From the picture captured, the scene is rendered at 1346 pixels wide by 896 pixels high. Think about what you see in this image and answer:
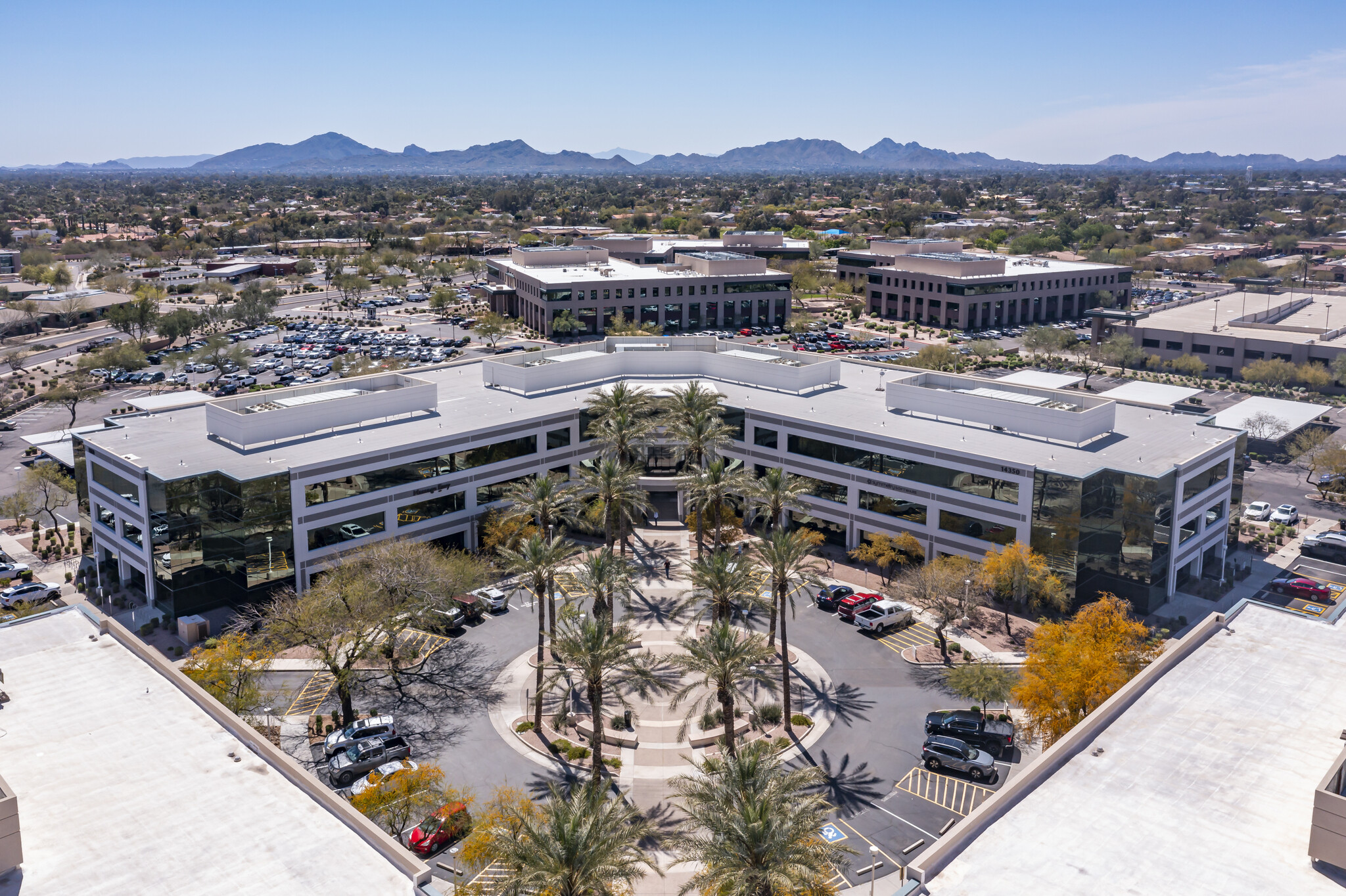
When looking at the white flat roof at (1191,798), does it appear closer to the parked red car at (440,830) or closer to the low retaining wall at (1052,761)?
the low retaining wall at (1052,761)

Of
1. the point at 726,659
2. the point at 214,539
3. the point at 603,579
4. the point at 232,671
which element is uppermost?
the point at 603,579

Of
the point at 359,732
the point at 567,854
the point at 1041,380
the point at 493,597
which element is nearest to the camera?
the point at 567,854

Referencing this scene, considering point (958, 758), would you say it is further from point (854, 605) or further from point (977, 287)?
point (977, 287)

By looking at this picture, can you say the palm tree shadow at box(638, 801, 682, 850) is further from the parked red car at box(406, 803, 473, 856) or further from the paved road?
the parked red car at box(406, 803, 473, 856)

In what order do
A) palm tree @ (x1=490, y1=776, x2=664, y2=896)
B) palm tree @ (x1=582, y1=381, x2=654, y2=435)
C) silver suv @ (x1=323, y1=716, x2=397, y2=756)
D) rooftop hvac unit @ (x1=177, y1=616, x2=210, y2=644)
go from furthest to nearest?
palm tree @ (x1=582, y1=381, x2=654, y2=435), rooftop hvac unit @ (x1=177, y1=616, x2=210, y2=644), silver suv @ (x1=323, y1=716, x2=397, y2=756), palm tree @ (x1=490, y1=776, x2=664, y2=896)

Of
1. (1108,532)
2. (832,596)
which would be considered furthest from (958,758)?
(1108,532)

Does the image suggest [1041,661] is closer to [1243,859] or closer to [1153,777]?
[1153,777]

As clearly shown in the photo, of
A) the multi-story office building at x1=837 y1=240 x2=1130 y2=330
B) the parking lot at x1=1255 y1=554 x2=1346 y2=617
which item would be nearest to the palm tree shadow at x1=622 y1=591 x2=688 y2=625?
the parking lot at x1=1255 y1=554 x2=1346 y2=617
